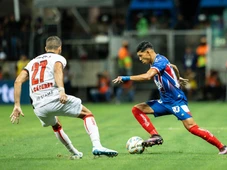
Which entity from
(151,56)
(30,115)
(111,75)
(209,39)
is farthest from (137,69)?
(151,56)

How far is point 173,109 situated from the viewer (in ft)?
44.0

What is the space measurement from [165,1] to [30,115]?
13.1 meters

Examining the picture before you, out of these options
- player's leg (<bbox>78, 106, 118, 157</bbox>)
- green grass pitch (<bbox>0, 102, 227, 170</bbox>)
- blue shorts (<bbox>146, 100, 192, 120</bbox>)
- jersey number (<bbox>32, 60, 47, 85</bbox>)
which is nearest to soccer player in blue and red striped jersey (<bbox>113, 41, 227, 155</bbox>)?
blue shorts (<bbox>146, 100, 192, 120</bbox>)

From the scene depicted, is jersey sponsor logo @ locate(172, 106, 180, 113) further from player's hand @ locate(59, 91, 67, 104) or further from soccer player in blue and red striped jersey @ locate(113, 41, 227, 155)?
player's hand @ locate(59, 91, 67, 104)

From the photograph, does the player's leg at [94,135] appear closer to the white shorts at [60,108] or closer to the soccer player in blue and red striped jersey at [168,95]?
the white shorts at [60,108]

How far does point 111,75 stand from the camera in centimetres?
3266

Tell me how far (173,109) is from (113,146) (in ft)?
6.63

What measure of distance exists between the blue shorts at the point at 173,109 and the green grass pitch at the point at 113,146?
2.21 feet

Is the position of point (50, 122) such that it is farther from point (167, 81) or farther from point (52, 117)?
point (167, 81)

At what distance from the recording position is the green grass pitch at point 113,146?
1172 cm

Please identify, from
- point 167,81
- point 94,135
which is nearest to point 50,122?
point 94,135

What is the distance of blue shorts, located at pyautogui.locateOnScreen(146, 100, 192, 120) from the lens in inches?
523

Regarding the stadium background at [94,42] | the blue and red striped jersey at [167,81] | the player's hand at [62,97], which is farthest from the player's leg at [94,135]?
the stadium background at [94,42]

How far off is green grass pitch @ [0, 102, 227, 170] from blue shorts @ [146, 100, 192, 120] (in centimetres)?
67
